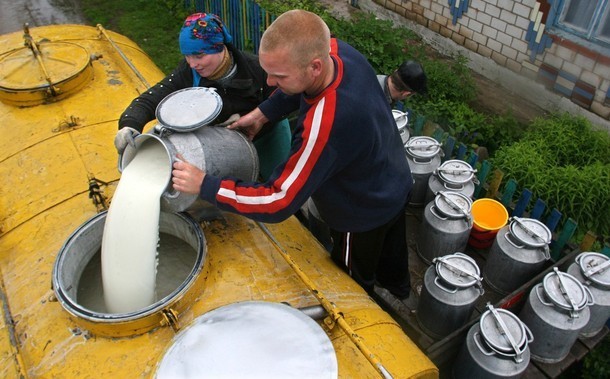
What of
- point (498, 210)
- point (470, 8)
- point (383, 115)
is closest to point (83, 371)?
point (383, 115)

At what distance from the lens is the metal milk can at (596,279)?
3.08 meters

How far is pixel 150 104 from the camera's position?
9.18ft

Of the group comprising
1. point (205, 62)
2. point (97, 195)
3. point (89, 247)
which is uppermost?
point (205, 62)

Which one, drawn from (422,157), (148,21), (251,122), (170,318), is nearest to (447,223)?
(422,157)

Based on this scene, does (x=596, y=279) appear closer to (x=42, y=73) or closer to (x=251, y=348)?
(x=251, y=348)

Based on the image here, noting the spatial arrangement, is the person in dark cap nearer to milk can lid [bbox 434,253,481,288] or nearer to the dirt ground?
milk can lid [bbox 434,253,481,288]

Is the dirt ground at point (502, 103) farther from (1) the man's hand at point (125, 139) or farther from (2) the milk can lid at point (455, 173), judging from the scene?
(1) the man's hand at point (125, 139)

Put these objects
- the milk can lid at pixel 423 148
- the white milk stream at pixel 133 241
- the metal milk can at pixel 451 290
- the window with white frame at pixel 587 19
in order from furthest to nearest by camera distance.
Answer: the window with white frame at pixel 587 19 → the milk can lid at pixel 423 148 → the metal milk can at pixel 451 290 → the white milk stream at pixel 133 241

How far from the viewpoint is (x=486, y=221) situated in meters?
3.88

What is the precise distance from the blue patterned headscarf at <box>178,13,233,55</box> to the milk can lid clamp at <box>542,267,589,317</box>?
2.49 m

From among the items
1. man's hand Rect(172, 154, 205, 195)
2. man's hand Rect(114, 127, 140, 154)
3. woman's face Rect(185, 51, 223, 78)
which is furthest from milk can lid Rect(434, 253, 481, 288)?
A: man's hand Rect(114, 127, 140, 154)

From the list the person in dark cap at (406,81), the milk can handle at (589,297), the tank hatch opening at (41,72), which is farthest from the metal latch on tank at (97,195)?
the milk can handle at (589,297)

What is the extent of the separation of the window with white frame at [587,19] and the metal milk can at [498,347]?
419 centimetres

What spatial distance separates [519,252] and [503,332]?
2.76 feet
